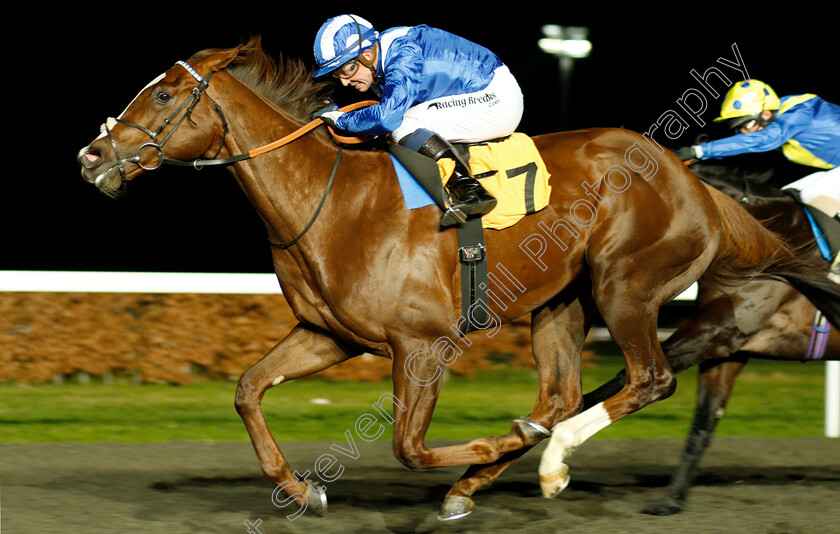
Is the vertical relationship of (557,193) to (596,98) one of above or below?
above

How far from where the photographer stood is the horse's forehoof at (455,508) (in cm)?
361

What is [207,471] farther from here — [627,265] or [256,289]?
[627,265]

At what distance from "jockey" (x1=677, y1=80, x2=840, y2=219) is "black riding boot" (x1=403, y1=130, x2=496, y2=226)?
148 cm

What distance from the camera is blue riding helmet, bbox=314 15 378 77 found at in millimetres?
3469

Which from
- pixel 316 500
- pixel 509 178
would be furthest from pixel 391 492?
pixel 509 178

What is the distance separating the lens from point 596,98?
1577cm

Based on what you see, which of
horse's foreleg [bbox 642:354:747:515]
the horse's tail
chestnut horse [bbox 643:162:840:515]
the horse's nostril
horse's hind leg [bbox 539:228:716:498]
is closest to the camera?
the horse's nostril

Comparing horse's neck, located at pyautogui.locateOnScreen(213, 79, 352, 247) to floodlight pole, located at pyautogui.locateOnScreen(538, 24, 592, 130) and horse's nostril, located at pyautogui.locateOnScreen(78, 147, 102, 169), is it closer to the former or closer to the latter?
horse's nostril, located at pyautogui.locateOnScreen(78, 147, 102, 169)

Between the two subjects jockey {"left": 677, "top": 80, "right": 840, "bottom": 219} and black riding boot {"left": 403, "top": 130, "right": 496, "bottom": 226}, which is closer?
black riding boot {"left": 403, "top": 130, "right": 496, "bottom": 226}

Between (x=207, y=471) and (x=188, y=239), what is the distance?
318 inches

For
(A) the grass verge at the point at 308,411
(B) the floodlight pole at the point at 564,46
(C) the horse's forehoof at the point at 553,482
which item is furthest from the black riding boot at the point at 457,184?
(B) the floodlight pole at the point at 564,46

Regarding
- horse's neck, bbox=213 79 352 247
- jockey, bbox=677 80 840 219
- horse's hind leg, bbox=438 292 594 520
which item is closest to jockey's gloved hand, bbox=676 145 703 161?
jockey, bbox=677 80 840 219

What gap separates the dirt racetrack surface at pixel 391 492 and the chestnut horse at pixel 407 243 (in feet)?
0.69

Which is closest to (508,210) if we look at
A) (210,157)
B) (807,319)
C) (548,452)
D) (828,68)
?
(548,452)
